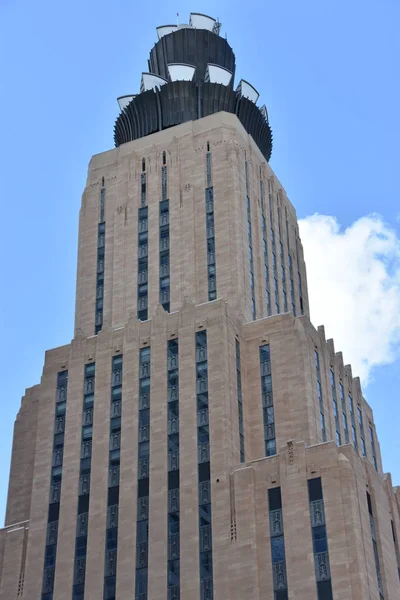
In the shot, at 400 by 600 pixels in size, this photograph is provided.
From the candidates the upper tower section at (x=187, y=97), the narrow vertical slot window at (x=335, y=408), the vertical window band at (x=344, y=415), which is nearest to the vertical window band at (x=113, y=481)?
the narrow vertical slot window at (x=335, y=408)

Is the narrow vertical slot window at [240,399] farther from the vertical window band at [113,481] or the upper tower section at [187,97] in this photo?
the upper tower section at [187,97]

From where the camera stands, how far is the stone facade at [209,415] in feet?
259

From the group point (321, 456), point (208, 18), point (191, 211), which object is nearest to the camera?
point (321, 456)

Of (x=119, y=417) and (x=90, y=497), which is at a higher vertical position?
(x=119, y=417)

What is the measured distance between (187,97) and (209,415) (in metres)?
43.2

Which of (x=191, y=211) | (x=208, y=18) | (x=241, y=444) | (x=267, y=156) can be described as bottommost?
(x=241, y=444)

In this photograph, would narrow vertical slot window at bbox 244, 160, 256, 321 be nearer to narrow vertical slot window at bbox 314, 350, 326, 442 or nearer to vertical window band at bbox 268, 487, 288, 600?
narrow vertical slot window at bbox 314, 350, 326, 442

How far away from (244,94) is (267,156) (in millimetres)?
7415

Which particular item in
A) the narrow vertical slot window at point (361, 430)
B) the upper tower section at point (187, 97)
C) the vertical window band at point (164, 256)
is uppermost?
the upper tower section at point (187, 97)

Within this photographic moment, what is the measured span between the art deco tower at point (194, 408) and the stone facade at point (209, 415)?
170 mm

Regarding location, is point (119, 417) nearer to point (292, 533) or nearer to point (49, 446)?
point (49, 446)

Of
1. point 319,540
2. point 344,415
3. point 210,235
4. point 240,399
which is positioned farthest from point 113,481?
point 210,235

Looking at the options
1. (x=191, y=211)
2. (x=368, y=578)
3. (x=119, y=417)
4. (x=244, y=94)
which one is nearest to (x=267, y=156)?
(x=244, y=94)

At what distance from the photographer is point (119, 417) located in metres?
91.9
